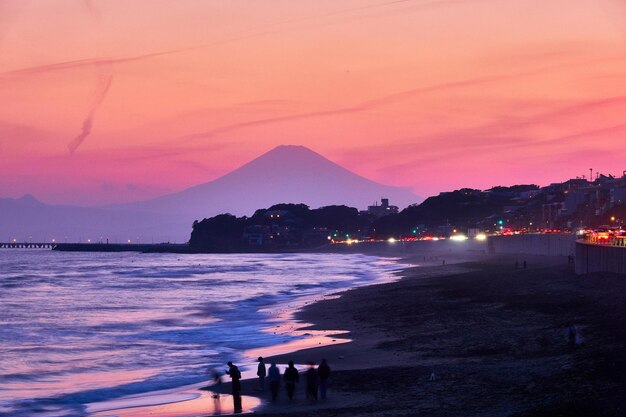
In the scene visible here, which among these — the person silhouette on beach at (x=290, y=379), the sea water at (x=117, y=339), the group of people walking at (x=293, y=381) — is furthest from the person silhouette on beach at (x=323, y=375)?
the sea water at (x=117, y=339)

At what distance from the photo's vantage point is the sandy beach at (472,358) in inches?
728

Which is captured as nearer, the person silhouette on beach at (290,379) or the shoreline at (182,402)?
the person silhouette on beach at (290,379)

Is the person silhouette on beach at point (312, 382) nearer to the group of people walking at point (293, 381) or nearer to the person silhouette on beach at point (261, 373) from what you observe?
the group of people walking at point (293, 381)

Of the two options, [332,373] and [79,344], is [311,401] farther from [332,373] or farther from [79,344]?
[79,344]

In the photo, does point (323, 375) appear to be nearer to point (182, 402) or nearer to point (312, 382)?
point (312, 382)

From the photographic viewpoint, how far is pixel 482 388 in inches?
807

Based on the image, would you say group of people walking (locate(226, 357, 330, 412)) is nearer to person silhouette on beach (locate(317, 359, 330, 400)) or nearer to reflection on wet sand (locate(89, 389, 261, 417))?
person silhouette on beach (locate(317, 359, 330, 400))

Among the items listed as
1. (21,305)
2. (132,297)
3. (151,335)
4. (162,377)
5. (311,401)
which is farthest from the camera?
(132,297)

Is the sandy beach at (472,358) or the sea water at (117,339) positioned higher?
the sandy beach at (472,358)

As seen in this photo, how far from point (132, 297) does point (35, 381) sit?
44.6 meters

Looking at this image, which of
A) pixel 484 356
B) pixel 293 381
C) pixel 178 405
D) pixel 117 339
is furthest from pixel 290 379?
pixel 117 339

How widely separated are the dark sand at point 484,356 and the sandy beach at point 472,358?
41 mm

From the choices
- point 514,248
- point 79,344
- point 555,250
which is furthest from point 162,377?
point 514,248

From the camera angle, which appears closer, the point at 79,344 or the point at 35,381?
the point at 35,381
